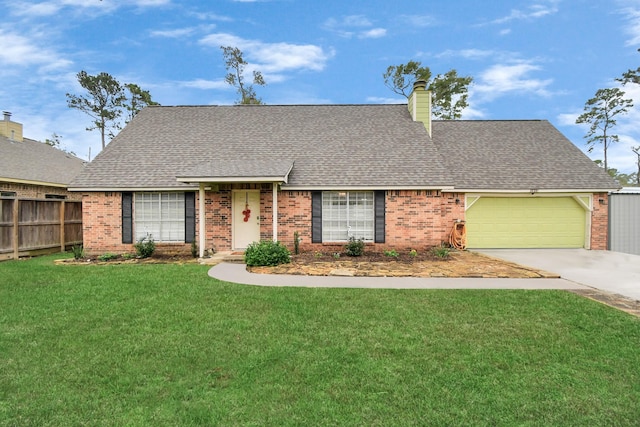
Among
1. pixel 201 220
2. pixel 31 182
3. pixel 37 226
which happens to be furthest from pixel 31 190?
pixel 201 220

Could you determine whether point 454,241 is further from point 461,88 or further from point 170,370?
point 461,88

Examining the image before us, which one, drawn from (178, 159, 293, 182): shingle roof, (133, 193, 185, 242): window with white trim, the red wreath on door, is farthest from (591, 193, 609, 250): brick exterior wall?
(133, 193, 185, 242): window with white trim

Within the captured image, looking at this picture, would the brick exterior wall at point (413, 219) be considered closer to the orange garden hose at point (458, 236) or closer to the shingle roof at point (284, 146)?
the shingle roof at point (284, 146)

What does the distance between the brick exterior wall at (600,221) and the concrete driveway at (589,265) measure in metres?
0.74

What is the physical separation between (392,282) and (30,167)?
58.5 feet

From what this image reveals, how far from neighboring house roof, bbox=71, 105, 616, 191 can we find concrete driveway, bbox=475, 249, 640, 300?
2531mm

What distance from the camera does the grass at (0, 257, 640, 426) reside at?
294 centimetres

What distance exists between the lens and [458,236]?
41.9 ft

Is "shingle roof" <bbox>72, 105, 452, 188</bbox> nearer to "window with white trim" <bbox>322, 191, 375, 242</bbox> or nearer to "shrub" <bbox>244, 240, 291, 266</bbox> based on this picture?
"window with white trim" <bbox>322, 191, 375, 242</bbox>

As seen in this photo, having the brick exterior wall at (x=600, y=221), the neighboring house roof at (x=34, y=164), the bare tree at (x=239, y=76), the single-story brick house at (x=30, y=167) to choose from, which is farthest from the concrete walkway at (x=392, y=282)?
the bare tree at (x=239, y=76)

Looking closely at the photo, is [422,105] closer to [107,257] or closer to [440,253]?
[440,253]

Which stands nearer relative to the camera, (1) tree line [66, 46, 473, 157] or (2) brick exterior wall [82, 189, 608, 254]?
(2) brick exterior wall [82, 189, 608, 254]

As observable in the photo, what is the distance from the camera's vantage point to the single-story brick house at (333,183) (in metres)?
11.8

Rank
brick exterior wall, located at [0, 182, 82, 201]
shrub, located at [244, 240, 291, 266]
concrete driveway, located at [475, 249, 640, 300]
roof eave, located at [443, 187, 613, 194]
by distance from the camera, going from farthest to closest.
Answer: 1. brick exterior wall, located at [0, 182, 82, 201]
2. roof eave, located at [443, 187, 613, 194]
3. shrub, located at [244, 240, 291, 266]
4. concrete driveway, located at [475, 249, 640, 300]
